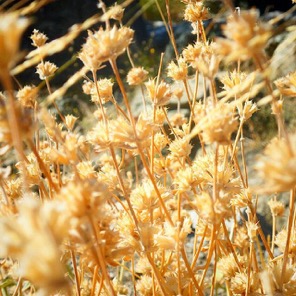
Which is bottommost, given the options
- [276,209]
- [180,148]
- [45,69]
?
[276,209]

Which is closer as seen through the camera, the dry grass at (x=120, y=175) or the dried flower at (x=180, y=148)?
the dry grass at (x=120, y=175)

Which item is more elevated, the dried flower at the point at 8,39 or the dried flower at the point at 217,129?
the dried flower at the point at 8,39

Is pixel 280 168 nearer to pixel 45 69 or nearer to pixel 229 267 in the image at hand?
pixel 229 267

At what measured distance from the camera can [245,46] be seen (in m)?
0.22

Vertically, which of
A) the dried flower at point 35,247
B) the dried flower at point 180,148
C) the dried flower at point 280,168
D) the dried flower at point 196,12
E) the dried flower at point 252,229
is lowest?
the dried flower at point 252,229

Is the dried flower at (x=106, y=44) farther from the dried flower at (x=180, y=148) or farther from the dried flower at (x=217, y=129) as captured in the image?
the dried flower at (x=180, y=148)

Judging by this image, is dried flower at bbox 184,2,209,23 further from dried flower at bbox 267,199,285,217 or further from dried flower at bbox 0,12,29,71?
dried flower at bbox 0,12,29,71

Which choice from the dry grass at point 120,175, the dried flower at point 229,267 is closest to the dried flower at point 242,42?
the dry grass at point 120,175

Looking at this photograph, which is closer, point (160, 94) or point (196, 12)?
point (160, 94)

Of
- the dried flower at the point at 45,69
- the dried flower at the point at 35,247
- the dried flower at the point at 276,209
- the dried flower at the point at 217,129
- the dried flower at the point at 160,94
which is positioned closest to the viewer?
the dried flower at the point at 35,247

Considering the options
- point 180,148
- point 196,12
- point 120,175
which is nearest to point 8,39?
point 120,175

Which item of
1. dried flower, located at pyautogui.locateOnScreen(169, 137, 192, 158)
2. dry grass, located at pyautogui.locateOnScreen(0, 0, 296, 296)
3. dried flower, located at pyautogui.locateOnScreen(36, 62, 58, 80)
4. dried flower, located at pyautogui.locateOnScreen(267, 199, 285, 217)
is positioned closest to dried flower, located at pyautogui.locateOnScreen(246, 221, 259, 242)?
dry grass, located at pyautogui.locateOnScreen(0, 0, 296, 296)

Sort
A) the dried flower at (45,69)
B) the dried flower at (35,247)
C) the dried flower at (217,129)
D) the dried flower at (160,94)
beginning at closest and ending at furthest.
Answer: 1. the dried flower at (35,247)
2. the dried flower at (217,129)
3. the dried flower at (160,94)
4. the dried flower at (45,69)

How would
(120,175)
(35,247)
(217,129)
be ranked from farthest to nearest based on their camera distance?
(120,175), (217,129), (35,247)
